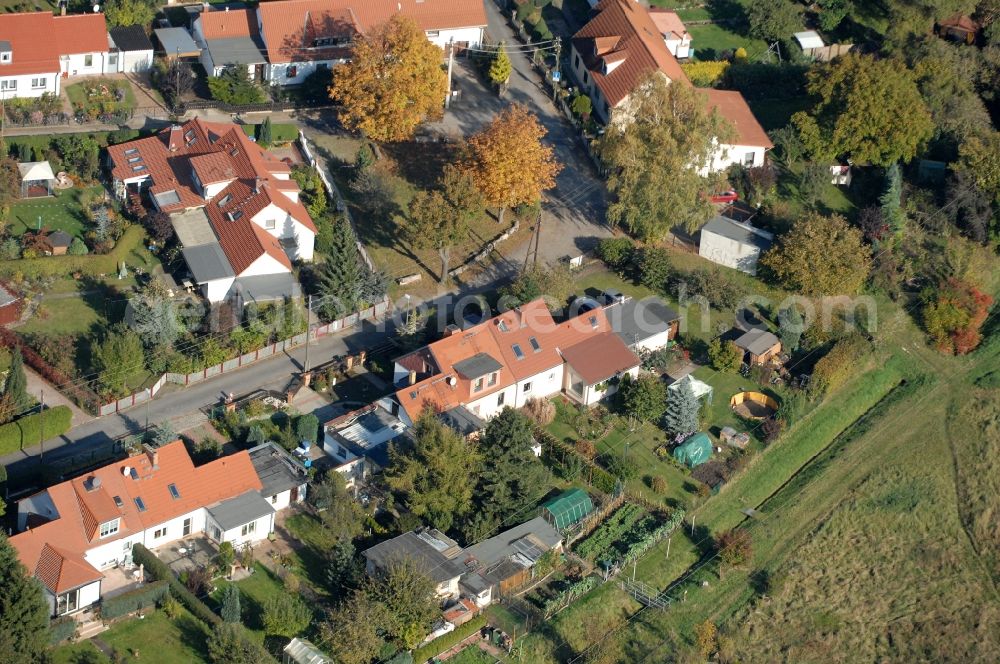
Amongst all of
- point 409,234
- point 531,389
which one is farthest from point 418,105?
point 531,389

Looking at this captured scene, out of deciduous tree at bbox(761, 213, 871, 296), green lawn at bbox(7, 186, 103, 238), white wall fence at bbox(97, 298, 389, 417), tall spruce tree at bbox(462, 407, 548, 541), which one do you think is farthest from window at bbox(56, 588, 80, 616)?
deciduous tree at bbox(761, 213, 871, 296)

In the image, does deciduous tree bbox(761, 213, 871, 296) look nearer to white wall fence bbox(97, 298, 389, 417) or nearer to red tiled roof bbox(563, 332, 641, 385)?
red tiled roof bbox(563, 332, 641, 385)

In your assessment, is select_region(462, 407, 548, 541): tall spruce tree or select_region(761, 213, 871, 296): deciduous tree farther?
select_region(761, 213, 871, 296): deciduous tree

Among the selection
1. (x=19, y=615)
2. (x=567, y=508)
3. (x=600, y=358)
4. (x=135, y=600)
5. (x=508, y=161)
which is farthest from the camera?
(x=508, y=161)

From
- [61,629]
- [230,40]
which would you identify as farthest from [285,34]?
[61,629]

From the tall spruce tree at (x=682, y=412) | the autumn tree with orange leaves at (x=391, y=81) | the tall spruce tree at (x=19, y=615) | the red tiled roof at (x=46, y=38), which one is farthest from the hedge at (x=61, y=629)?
the red tiled roof at (x=46, y=38)

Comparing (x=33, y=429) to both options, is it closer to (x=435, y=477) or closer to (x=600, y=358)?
(x=435, y=477)
